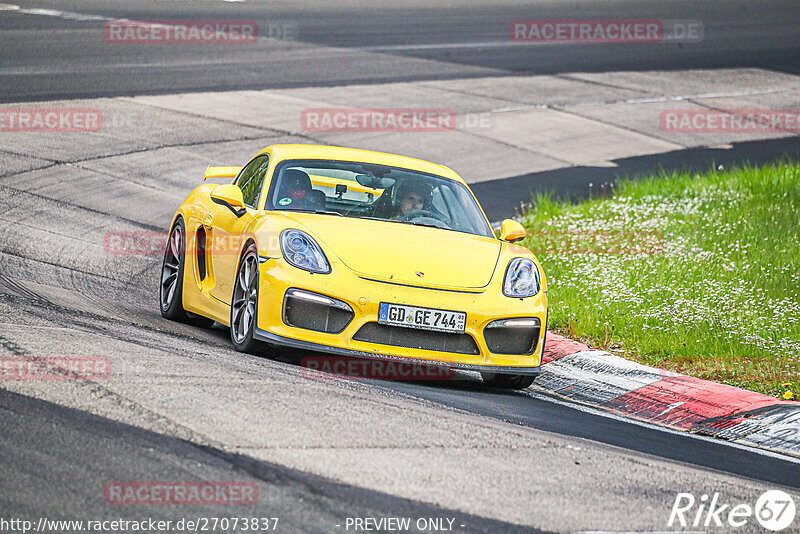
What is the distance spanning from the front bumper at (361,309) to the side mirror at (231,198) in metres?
0.95

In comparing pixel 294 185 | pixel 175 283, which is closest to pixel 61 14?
pixel 175 283

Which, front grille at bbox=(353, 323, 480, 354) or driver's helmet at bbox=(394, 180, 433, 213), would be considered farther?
driver's helmet at bbox=(394, 180, 433, 213)

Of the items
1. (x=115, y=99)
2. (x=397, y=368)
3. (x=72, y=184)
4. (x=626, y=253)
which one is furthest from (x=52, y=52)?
(x=397, y=368)

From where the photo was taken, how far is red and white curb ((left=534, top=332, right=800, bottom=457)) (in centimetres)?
702

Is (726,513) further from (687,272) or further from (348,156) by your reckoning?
(687,272)

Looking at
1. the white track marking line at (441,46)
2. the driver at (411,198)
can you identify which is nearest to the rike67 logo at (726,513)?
the driver at (411,198)

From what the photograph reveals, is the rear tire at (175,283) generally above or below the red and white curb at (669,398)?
above

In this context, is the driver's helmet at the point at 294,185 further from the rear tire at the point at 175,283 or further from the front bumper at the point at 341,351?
the front bumper at the point at 341,351

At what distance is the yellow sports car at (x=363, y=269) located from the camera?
7.23m

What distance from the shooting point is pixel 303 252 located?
24.4ft

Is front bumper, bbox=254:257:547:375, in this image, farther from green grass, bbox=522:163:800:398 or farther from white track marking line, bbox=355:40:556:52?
white track marking line, bbox=355:40:556:52

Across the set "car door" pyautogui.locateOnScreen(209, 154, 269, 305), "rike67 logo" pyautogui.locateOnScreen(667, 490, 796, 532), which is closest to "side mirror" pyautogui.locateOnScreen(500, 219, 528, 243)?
"car door" pyautogui.locateOnScreen(209, 154, 269, 305)

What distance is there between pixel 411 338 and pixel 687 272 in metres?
4.27

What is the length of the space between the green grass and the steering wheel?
5.02ft
